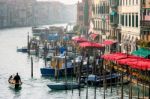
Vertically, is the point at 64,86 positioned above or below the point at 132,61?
below

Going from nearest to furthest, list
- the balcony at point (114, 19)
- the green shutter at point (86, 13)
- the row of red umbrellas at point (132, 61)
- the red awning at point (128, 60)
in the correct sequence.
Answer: the row of red umbrellas at point (132, 61) → the red awning at point (128, 60) → the balcony at point (114, 19) → the green shutter at point (86, 13)

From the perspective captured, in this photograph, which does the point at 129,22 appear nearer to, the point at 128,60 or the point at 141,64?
the point at 128,60

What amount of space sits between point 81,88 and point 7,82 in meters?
9.99

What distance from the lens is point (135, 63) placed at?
44.9m

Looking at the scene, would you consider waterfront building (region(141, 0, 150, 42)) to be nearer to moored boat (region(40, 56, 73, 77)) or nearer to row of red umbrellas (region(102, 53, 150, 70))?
row of red umbrellas (region(102, 53, 150, 70))

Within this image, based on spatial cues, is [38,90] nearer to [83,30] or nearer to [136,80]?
[136,80]

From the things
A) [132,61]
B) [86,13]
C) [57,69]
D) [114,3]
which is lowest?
[57,69]

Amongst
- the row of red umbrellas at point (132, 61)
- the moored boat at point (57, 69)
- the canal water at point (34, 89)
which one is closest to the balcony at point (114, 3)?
the canal water at point (34, 89)

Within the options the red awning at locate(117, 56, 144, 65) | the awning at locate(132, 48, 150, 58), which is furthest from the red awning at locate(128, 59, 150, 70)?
the awning at locate(132, 48, 150, 58)

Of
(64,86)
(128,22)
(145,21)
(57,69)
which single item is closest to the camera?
(64,86)

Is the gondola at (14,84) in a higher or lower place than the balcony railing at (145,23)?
lower

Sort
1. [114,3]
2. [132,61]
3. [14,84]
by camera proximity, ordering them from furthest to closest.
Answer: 1. [114,3]
2. [14,84]
3. [132,61]

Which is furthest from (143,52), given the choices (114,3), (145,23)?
(114,3)

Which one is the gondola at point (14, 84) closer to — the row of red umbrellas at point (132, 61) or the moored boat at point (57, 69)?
the moored boat at point (57, 69)
